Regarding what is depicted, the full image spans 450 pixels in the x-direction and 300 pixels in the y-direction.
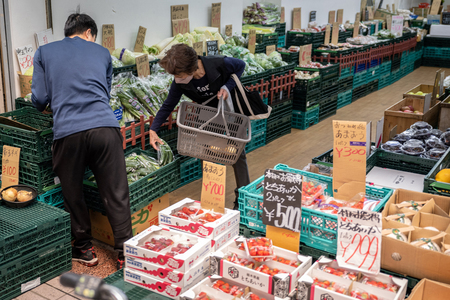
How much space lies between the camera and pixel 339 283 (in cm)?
223

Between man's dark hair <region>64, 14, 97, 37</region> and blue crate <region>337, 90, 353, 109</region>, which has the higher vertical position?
man's dark hair <region>64, 14, 97, 37</region>

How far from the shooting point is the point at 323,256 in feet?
7.89

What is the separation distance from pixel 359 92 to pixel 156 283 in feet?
25.3

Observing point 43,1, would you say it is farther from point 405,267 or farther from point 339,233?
point 405,267

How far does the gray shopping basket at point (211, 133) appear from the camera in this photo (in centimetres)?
363

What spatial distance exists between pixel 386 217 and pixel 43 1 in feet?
12.5

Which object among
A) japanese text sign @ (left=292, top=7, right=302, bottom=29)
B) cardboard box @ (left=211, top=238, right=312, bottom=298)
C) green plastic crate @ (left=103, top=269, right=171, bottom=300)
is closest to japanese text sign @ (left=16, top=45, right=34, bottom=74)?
green plastic crate @ (left=103, top=269, right=171, bottom=300)

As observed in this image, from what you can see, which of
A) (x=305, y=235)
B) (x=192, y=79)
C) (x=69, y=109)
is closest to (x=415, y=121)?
(x=192, y=79)

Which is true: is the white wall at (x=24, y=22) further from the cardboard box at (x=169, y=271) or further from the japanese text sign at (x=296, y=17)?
the japanese text sign at (x=296, y=17)

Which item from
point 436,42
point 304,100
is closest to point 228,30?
point 304,100

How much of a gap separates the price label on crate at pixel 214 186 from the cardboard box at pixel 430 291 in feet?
3.88

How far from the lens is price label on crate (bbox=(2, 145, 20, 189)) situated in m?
3.55

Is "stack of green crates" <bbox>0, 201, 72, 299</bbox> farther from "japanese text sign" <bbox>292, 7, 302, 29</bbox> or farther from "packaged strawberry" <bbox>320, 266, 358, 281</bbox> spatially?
"japanese text sign" <bbox>292, 7, 302, 29</bbox>

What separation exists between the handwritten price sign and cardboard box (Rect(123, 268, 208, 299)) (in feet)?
2.61
